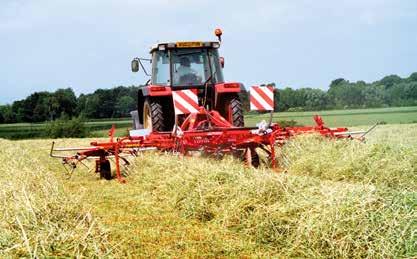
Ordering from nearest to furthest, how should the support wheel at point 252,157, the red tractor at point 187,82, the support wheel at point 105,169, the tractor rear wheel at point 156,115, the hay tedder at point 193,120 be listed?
the hay tedder at point 193,120 < the support wheel at point 252,157 < the support wheel at point 105,169 < the tractor rear wheel at point 156,115 < the red tractor at point 187,82

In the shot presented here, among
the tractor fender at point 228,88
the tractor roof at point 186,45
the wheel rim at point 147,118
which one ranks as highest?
the tractor roof at point 186,45

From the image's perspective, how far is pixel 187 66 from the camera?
10.2 meters

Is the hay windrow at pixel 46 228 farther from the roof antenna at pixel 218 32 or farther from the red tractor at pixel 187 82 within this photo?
the roof antenna at pixel 218 32

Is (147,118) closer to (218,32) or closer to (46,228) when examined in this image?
(218,32)

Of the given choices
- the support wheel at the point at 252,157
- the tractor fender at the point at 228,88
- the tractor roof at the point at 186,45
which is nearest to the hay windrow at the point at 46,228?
the support wheel at the point at 252,157

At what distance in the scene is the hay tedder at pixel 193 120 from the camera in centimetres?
803

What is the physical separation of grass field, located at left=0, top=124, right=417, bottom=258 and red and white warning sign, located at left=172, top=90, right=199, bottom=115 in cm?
198

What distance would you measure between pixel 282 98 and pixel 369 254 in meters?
30.8

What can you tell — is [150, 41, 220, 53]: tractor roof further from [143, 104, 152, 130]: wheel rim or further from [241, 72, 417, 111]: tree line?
[241, 72, 417, 111]: tree line

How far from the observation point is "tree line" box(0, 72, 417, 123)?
32.3m

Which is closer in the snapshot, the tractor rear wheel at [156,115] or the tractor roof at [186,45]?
the tractor rear wheel at [156,115]

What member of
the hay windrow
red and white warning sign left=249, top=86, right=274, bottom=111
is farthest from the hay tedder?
the hay windrow

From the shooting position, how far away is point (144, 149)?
8.27m

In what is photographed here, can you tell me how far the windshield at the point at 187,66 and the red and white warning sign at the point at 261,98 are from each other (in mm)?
1375
